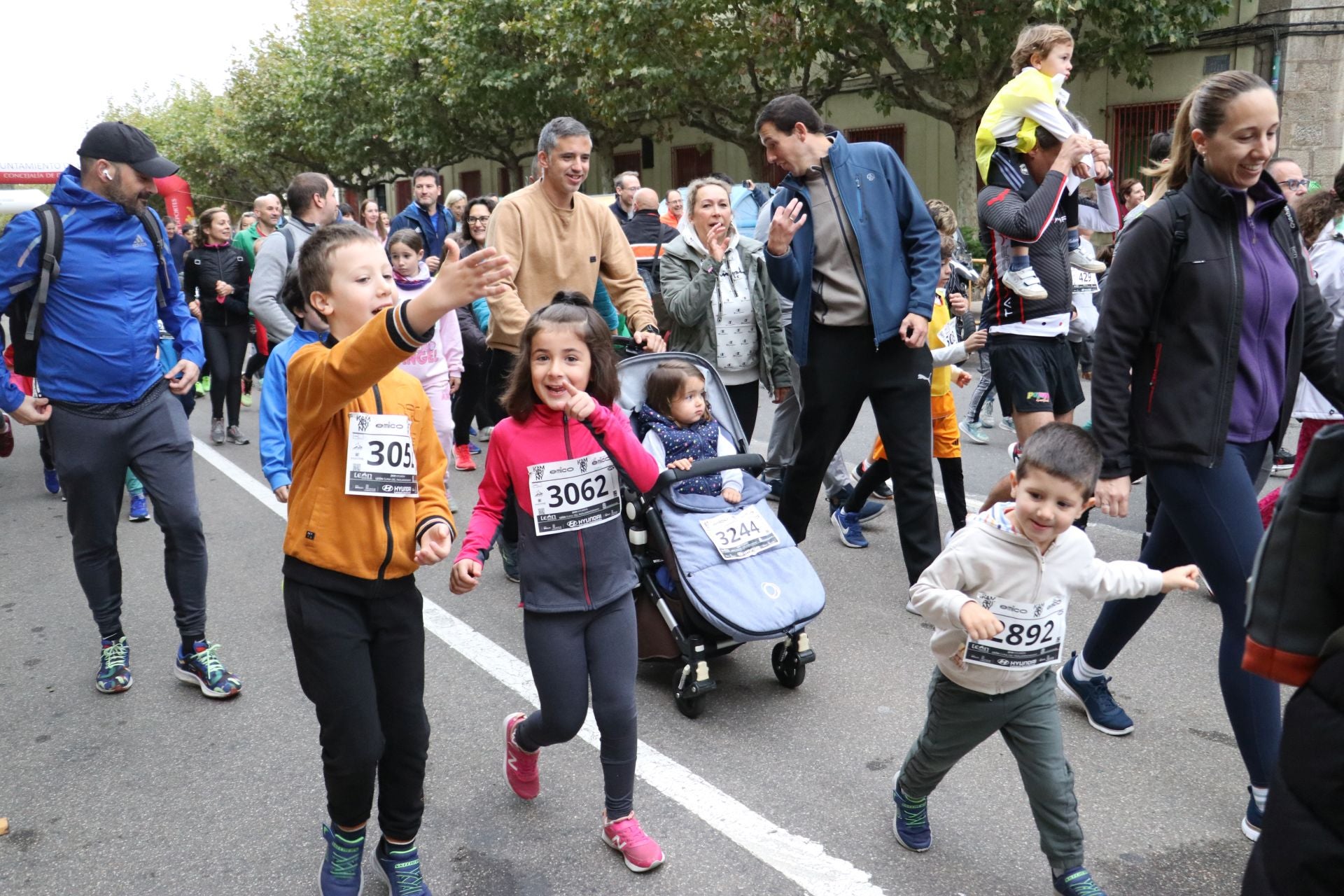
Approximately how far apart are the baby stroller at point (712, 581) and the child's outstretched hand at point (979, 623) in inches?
58.4

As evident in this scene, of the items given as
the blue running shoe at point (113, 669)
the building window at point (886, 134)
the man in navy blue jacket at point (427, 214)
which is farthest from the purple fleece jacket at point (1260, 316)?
the building window at point (886, 134)

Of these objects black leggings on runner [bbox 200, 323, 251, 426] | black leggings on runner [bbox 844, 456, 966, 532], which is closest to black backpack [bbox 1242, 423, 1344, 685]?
black leggings on runner [bbox 844, 456, 966, 532]

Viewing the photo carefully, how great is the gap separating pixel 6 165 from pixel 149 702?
33.2m

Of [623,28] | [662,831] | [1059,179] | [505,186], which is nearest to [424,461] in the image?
[662,831]

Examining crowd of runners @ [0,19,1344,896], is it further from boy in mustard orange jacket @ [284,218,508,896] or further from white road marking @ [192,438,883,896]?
white road marking @ [192,438,883,896]

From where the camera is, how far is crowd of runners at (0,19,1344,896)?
2.91 m

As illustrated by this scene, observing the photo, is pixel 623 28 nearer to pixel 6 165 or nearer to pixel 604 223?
pixel 604 223

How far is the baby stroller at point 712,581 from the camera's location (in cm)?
418

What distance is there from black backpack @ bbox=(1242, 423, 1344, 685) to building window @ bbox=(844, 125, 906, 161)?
75.6ft

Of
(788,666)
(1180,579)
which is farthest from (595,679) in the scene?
(1180,579)

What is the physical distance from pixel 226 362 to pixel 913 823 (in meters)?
8.31

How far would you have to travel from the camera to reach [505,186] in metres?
41.8

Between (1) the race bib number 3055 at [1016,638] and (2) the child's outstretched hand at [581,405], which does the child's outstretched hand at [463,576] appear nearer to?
(2) the child's outstretched hand at [581,405]

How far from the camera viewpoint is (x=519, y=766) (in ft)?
11.6
